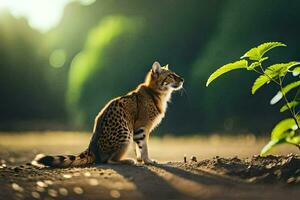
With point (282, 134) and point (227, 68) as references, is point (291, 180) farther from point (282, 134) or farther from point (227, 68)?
point (227, 68)

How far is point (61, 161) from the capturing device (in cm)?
1532

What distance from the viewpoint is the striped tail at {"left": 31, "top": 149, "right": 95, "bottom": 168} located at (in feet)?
49.7

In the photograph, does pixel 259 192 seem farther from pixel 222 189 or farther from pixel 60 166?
pixel 60 166

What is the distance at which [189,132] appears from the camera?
45281mm

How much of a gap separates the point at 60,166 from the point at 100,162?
1.08m

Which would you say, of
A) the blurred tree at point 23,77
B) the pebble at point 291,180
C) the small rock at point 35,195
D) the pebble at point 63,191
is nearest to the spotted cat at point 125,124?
the pebble at point 63,191

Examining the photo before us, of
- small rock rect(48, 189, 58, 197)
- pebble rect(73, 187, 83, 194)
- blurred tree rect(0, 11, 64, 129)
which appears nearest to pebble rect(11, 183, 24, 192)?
small rock rect(48, 189, 58, 197)

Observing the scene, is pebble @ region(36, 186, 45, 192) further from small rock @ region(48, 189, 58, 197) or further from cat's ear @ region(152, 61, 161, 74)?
cat's ear @ region(152, 61, 161, 74)

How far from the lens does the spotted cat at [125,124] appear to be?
1567 cm

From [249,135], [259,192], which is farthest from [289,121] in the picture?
[249,135]

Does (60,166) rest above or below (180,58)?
below

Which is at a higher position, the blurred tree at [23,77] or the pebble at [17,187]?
the blurred tree at [23,77]

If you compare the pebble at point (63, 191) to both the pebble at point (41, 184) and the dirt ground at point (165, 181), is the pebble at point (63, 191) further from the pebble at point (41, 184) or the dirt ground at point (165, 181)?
the pebble at point (41, 184)

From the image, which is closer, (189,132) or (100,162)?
(100,162)
